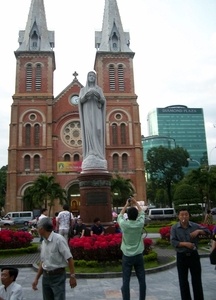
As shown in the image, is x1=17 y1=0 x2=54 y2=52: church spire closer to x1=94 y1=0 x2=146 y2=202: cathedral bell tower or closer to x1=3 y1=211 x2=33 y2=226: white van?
x1=94 y1=0 x2=146 y2=202: cathedral bell tower

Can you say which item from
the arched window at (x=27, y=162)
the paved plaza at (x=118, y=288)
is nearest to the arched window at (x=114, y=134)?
the arched window at (x=27, y=162)

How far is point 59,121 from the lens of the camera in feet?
130

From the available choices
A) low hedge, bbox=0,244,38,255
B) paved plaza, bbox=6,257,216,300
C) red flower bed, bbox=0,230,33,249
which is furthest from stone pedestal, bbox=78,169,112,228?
paved plaza, bbox=6,257,216,300

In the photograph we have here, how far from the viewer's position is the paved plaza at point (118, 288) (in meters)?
5.59

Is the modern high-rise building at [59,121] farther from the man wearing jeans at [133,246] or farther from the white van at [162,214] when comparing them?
the man wearing jeans at [133,246]

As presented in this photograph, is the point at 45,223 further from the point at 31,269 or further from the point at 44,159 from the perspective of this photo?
the point at 44,159

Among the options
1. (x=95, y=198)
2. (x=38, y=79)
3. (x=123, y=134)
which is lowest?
(x=95, y=198)

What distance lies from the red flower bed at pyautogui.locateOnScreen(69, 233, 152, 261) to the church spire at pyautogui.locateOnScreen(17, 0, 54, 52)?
38.4 meters

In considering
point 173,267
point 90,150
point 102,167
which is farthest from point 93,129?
point 173,267

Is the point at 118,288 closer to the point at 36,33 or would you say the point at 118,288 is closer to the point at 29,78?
the point at 29,78

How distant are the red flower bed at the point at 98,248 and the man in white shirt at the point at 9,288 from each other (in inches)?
177

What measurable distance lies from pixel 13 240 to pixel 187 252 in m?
8.43

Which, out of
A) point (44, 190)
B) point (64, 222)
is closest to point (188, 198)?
point (44, 190)

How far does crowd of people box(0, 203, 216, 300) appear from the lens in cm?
375
